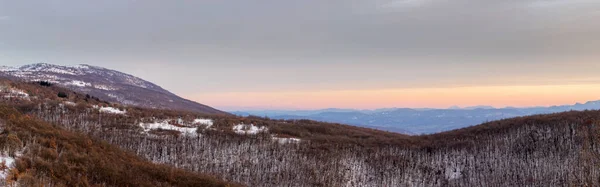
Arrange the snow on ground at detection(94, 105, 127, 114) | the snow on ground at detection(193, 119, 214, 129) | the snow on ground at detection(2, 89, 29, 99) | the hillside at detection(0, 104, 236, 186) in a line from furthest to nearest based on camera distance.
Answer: the snow on ground at detection(193, 119, 214, 129) → the snow on ground at detection(94, 105, 127, 114) → the snow on ground at detection(2, 89, 29, 99) → the hillside at detection(0, 104, 236, 186)

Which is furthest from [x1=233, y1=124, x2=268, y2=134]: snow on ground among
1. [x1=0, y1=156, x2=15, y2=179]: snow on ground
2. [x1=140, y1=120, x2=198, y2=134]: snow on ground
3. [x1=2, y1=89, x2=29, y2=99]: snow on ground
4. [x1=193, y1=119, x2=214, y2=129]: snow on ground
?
[x1=0, y1=156, x2=15, y2=179]: snow on ground

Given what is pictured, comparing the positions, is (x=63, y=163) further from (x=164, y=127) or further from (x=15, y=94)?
(x=15, y=94)

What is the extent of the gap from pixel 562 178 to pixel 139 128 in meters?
35.5

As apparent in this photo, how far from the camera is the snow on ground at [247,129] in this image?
125ft

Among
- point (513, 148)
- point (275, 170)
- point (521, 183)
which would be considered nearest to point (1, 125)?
point (275, 170)

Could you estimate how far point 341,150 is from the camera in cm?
3447

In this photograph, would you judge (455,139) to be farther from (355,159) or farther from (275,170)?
(275,170)

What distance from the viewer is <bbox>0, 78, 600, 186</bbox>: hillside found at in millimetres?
27656

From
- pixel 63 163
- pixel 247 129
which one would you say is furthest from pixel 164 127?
pixel 63 163

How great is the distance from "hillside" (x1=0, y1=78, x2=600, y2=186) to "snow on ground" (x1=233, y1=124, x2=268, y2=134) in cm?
13

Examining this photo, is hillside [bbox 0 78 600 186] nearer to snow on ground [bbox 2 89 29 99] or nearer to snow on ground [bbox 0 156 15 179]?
snow on ground [bbox 2 89 29 99]

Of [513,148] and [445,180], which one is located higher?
[513,148]

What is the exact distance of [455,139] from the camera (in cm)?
3722

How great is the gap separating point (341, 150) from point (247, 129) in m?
11.1
